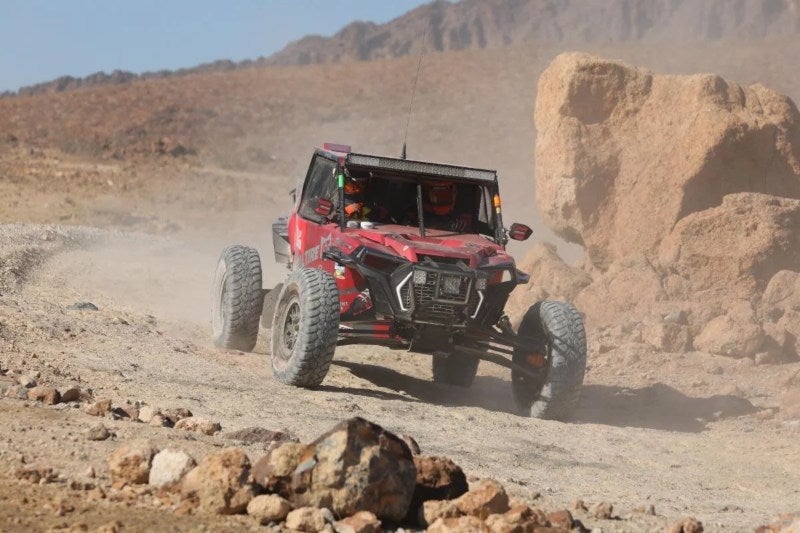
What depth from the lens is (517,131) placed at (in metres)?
48.4

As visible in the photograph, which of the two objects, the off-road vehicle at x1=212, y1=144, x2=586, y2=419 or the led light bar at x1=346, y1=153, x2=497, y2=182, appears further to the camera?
the led light bar at x1=346, y1=153, x2=497, y2=182

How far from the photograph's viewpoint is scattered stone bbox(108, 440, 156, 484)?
6293 millimetres

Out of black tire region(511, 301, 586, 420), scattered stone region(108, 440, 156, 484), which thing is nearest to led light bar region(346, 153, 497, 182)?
black tire region(511, 301, 586, 420)

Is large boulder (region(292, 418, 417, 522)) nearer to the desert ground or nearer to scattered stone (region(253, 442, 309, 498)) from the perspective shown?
scattered stone (region(253, 442, 309, 498))

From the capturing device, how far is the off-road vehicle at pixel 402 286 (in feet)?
34.7

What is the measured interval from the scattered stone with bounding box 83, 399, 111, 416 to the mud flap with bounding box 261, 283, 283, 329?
418cm

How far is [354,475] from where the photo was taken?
602 cm

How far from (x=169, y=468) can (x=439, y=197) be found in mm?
5942

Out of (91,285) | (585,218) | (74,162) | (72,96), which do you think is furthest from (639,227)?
(72,96)

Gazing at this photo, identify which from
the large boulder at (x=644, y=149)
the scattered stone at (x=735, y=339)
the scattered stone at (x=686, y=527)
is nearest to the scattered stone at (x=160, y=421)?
the scattered stone at (x=686, y=527)

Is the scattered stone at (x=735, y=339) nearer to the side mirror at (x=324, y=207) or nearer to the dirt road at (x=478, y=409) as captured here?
the dirt road at (x=478, y=409)

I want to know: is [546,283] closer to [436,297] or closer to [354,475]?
[436,297]

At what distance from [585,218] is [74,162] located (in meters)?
27.2

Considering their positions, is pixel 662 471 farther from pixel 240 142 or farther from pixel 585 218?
pixel 240 142
